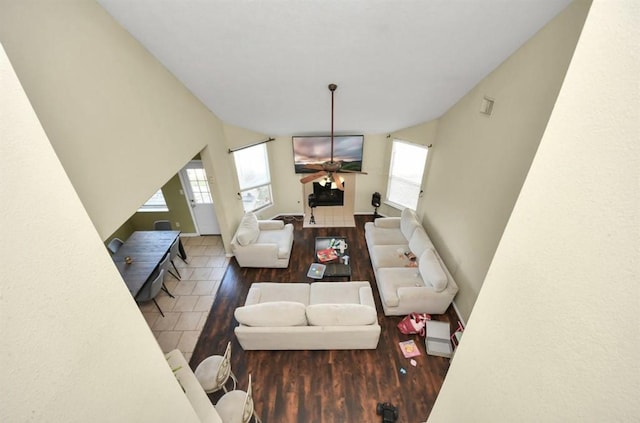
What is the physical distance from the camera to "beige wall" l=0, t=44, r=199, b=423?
0.74 metres

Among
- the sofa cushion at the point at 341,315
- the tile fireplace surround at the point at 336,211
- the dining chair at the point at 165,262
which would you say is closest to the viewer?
the sofa cushion at the point at 341,315

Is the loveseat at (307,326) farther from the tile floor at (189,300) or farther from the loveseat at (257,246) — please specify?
the loveseat at (257,246)

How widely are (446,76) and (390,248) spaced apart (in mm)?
3060

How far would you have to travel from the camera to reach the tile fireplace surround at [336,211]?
6.76 meters

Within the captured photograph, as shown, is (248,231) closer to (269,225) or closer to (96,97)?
(269,225)

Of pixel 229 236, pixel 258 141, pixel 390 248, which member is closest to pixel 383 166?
pixel 390 248

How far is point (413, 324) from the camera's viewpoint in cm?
405

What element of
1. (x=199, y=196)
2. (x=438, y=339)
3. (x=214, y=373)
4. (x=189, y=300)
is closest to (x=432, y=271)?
(x=438, y=339)

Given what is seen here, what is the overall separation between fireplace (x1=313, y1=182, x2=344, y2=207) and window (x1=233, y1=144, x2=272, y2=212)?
48.2 inches

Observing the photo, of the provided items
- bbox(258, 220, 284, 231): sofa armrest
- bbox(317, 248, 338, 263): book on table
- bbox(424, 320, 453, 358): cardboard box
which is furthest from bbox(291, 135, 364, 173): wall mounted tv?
bbox(424, 320, 453, 358): cardboard box

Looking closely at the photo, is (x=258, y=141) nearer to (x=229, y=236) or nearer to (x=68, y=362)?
(x=229, y=236)

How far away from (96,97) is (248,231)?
3.27m

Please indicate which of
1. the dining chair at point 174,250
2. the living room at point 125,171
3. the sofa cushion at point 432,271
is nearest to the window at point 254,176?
the living room at point 125,171

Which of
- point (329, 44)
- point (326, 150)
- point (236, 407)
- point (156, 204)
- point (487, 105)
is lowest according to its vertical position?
point (236, 407)
